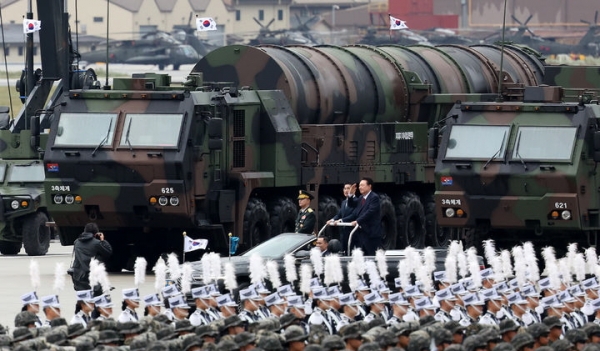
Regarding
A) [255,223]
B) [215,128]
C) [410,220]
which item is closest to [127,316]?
[215,128]

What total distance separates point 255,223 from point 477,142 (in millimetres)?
Result: 3470

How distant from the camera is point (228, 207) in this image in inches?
1035

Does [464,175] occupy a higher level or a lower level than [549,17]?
lower

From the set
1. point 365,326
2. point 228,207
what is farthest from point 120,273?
point 365,326

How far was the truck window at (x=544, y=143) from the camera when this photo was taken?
2464 centimetres

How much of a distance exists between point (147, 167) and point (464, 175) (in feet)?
13.4

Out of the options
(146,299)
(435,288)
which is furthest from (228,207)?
(146,299)

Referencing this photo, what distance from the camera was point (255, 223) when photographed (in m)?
26.7

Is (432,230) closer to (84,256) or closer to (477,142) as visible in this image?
(477,142)

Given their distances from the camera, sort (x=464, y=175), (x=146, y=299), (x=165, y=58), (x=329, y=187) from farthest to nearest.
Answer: (x=165, y=58) → (x=329, y=187) → (x=464, y=175) → (x=146, y=299)

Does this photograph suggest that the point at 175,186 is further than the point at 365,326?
Yes

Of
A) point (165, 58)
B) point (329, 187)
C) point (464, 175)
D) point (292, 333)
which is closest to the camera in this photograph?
point (292, 333)

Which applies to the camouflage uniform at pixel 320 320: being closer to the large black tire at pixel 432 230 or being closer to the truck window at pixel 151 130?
the truck window at pixel 151 130

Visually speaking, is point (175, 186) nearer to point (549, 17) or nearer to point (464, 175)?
point (464, 175)
